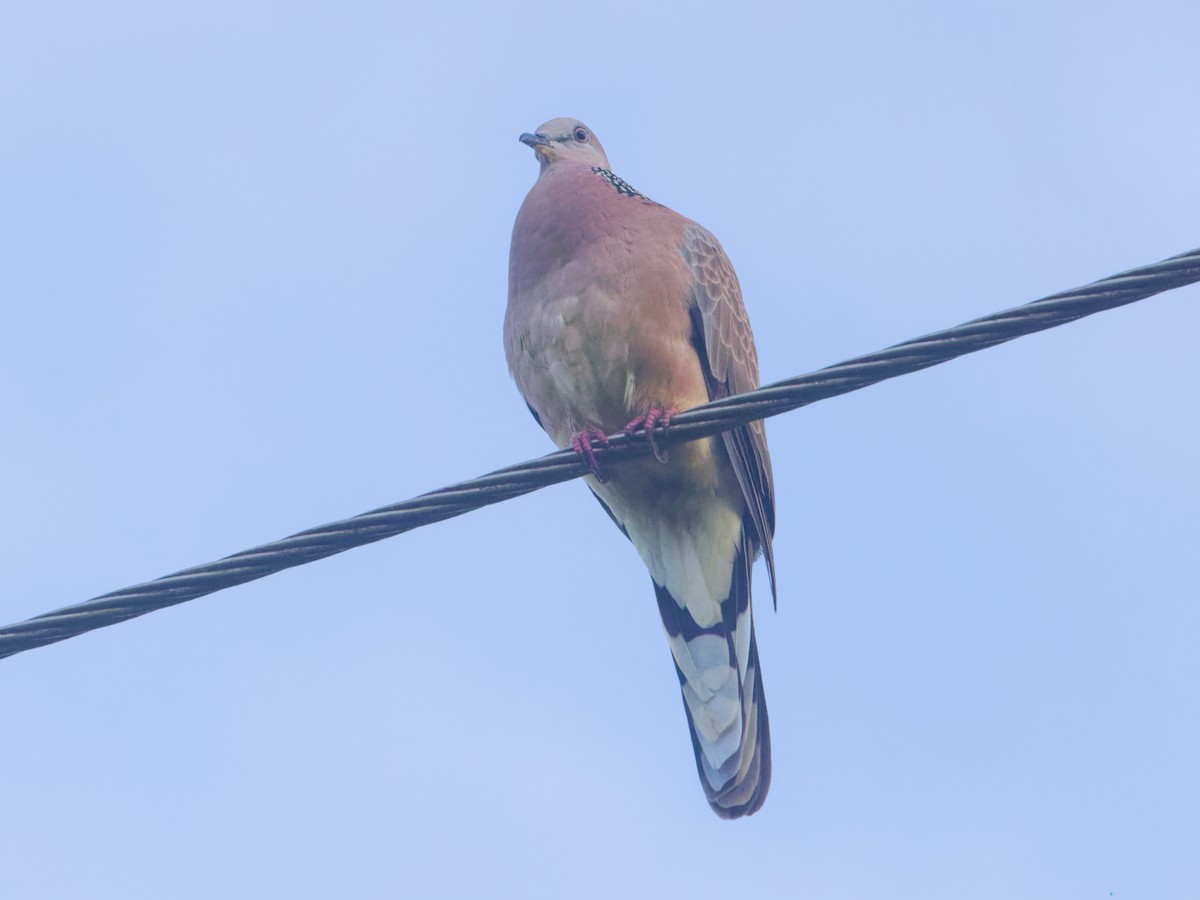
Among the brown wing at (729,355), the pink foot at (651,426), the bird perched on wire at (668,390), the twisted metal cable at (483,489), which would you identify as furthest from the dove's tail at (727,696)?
the twisted metal cable at (483,489)

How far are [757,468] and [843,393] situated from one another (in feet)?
6.85

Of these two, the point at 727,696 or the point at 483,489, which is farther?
the point at 727,696

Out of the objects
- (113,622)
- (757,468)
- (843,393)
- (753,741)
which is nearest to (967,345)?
(843,393)

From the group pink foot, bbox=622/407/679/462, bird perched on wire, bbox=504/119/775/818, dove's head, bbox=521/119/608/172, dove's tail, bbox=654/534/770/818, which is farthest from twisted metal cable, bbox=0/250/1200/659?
dove's head, bbox=521/119/608/172

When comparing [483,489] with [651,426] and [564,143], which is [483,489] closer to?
[651,426]

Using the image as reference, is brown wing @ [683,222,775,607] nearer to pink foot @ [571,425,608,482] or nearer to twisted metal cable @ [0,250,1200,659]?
pink foot @ [571,425,608,482]

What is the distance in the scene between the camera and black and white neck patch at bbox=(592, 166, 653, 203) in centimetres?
577

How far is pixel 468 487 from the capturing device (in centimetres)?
352

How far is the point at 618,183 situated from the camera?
231 inches

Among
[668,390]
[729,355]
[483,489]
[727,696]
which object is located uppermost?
[729,355]

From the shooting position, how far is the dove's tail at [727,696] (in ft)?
18.3

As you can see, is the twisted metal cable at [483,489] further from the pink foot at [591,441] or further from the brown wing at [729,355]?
the brown wing at [729,355]

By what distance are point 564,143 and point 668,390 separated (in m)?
1.69

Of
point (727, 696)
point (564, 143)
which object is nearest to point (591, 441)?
point (727, 696)
